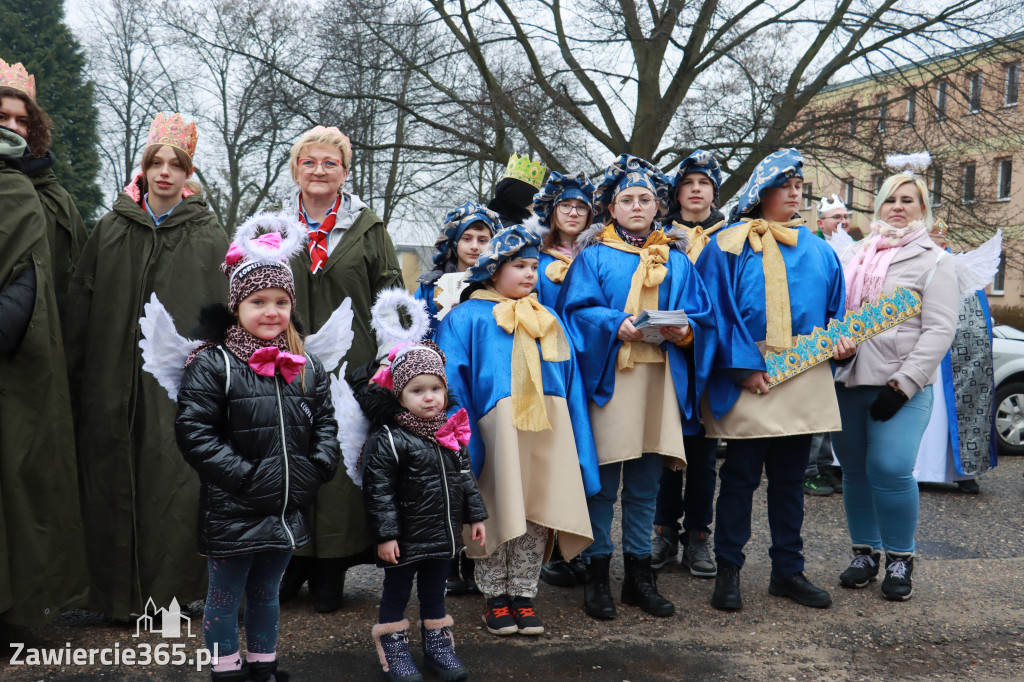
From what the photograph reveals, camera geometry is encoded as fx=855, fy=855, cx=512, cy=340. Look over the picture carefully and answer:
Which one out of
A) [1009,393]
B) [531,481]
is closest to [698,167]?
[531,481]

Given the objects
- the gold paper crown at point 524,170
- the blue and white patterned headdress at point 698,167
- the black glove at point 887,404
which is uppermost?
the gold paper crown at point 524,170

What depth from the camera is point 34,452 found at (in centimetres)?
360

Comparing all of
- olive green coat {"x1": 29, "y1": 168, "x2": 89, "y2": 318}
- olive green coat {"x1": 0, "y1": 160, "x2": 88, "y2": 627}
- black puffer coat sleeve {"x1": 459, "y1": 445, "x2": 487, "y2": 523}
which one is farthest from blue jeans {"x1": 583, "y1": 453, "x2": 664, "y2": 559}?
olive green coat {"x1": 29, "y1": 168, "x2": 89, "y2": 318}

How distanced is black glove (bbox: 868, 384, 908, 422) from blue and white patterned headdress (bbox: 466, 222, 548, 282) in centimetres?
190

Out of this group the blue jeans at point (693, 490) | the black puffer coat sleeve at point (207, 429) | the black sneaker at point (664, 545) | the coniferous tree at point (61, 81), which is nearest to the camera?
the black puffer coat sleeve at point (207, 429)

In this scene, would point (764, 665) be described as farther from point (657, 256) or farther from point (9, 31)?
point (9, 31)

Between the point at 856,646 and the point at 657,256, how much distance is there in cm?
199

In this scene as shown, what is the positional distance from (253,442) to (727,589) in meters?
2.48

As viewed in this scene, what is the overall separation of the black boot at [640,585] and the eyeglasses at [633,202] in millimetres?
1735

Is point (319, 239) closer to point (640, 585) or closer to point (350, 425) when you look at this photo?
point (350, 425)

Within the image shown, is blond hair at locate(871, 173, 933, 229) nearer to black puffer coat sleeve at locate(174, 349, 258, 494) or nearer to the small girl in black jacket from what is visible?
the small girl in black jacket

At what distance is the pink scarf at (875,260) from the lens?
4.52 m

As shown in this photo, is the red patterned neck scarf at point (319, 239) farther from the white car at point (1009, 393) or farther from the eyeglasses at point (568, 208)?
the white car at point (1009, 393)

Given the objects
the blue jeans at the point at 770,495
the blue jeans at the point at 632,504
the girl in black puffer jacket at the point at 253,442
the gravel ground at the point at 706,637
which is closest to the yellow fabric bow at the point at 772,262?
the blue jeans at the point at 770,495
